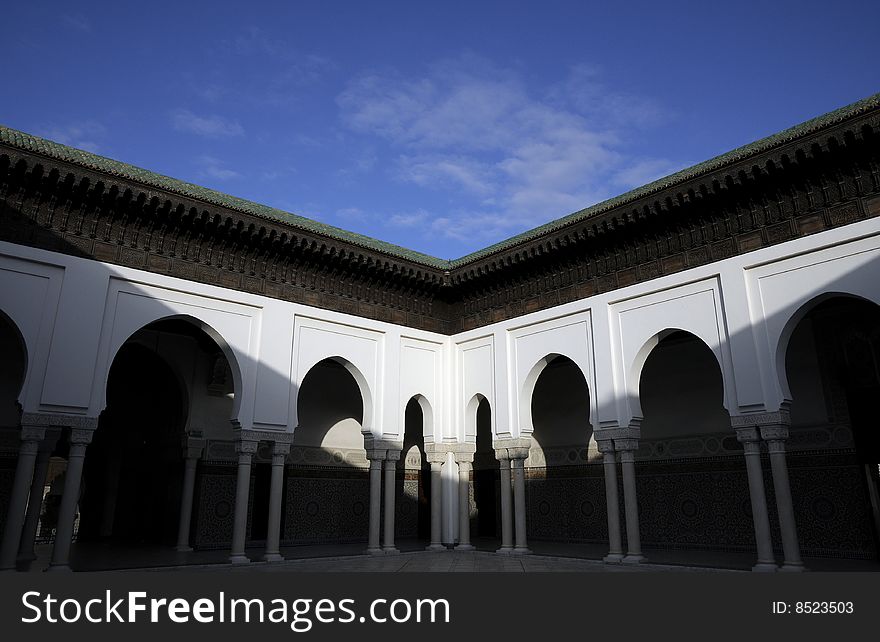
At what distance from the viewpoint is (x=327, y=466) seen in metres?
9.53

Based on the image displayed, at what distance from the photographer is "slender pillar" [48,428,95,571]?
18.5ft

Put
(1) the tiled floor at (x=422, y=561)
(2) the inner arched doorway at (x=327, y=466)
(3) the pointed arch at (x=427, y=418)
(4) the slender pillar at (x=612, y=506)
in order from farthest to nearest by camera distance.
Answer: (2) the inner arched doorway at (x=327, y=466) → (3) the pointed arch at (x=427, y=418) → (4) the slender pillar at (x=612, y=506) → (1) the tiled floor at (x=422, y=561)

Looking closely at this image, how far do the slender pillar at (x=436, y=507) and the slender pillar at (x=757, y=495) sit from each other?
3.86 meters

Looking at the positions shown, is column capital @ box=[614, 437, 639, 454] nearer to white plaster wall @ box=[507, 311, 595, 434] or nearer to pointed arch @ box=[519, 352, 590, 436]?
white plaster wall @ box=[507, 311, 595, 434]

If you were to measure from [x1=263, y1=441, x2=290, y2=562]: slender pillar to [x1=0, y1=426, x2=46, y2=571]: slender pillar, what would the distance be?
88.4 inches

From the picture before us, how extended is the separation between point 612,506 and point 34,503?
18.6ft

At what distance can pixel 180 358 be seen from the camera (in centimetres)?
876

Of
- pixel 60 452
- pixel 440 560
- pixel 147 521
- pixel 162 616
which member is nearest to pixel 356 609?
pixel 162 616

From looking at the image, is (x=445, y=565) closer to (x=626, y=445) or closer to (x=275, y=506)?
(x=275, y=506)

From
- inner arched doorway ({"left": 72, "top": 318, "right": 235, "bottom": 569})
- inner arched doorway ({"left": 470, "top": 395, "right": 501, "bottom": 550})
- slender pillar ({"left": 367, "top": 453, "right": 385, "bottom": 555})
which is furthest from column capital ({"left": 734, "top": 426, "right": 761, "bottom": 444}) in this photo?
inner arched doorway ({"left": 72, "top": 318, "right": 235, "bottom": 569})

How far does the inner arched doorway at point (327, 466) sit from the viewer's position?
912 centimetres

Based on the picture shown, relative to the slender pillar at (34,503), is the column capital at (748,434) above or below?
above

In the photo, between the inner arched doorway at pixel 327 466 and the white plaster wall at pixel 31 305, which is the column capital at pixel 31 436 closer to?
the white plaster wall at pixel 31 305

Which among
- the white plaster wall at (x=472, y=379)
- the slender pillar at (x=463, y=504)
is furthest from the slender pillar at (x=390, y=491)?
the white plaster wall at (x=472, y=379)
